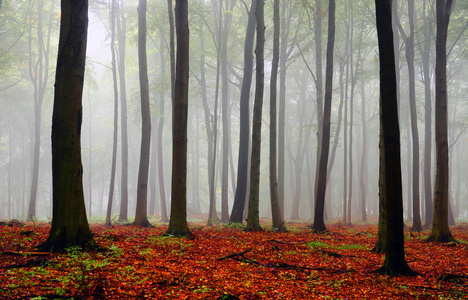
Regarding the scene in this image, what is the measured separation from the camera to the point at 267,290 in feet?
16.4

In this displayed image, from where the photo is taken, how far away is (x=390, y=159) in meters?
6.26

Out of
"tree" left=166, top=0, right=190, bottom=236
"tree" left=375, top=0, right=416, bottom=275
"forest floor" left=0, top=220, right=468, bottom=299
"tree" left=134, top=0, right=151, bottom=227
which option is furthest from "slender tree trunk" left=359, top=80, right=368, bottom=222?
"tree" left=375, top=0, right=416, bottom=275

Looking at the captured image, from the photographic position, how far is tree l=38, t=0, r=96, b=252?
6.42m

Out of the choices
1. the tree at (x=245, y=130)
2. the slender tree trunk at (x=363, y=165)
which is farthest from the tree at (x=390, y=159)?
the slender tree trunk at (x=363, y=165)

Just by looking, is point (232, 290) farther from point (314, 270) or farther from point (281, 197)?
point (281, 197)

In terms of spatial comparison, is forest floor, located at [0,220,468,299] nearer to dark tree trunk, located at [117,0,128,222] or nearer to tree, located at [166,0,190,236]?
tree, located at [166,0,190,236]

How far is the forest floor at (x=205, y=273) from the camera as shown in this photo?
442 centimetres

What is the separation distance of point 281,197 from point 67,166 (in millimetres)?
16191

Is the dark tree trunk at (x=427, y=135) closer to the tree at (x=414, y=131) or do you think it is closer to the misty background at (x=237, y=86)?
the misty background at (x=237, y=86)

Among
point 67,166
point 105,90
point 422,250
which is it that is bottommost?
point 422,250

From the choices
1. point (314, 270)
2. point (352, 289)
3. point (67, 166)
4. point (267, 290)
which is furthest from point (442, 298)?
point (67, 166)

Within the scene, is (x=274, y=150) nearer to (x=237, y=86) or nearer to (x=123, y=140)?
(x=237, y=86)

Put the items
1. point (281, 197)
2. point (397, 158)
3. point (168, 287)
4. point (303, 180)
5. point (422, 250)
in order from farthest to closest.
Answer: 1. point (303, 180)
2. point (281, 197)
3. point (422, 250)
4. point (397, 158)
5. point (168, 287)

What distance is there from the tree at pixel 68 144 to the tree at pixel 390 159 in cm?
578
